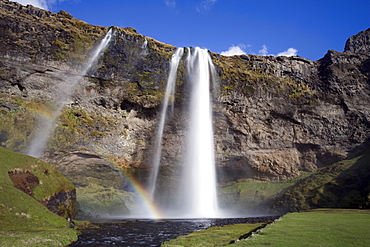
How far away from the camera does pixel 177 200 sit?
2188 inches

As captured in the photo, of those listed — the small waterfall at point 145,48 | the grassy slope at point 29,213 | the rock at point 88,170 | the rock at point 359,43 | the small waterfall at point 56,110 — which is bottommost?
the grassy slope at point 29,213

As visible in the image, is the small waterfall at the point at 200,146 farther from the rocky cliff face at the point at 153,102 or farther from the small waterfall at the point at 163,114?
the small waterfall at the point at 163,114

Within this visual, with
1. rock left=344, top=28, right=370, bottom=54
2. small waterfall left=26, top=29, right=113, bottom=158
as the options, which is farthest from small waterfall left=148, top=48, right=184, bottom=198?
rock left=344, top=28, right=370, bottom=54

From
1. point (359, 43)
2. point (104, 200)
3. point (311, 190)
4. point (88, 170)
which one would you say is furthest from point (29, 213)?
point (359, 43)

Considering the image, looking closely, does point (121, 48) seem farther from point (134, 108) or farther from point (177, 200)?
→ point (177, 200)

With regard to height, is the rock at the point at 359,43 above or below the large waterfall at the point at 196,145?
above

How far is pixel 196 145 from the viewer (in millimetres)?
54531

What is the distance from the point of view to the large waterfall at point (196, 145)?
5109 centimetres

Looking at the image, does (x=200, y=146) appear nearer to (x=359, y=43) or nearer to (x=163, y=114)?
(x=163, y=114)

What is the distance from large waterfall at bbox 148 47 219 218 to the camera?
51.1 m

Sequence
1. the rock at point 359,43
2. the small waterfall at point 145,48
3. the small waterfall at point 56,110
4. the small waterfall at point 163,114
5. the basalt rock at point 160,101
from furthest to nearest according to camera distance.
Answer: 1. the rock at point 359,43
2. the small waterfall at point 145,48
3. the small waterfall at point 163,114
4. the basalt rock at point 160,101
5. the small waterfall at point 56,110

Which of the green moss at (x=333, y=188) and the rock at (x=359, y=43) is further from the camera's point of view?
the rock at (x=359, y=43)

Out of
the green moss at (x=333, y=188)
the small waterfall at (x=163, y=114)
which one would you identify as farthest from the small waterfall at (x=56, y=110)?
the green moss at (x=333, y=188)

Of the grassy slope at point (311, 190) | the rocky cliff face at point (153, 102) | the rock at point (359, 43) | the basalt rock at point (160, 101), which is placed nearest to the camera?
the grassy slope at point (311, 190)
